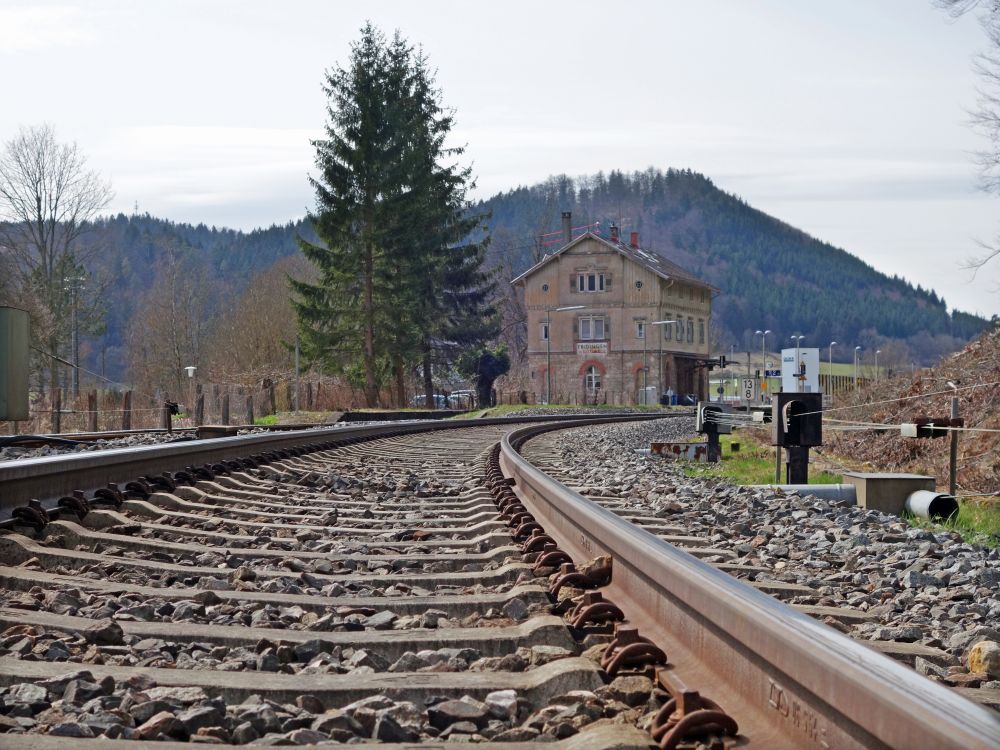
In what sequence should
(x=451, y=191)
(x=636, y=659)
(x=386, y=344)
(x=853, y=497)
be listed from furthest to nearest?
(x=451, y=191)
(x=386, y=344)
(x=853, y=497)
(x=636, y=659)

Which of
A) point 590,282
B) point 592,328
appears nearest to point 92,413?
point 592,328

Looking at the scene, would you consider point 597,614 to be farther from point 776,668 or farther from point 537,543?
point 537,543

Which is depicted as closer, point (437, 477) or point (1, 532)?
point (1, 532)

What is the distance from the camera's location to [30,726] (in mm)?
2643

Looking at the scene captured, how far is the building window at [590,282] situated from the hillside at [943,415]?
2103 inches

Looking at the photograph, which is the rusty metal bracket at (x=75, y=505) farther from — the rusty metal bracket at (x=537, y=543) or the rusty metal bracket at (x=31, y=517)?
the rusty metal bracket at (x=537, y=543)

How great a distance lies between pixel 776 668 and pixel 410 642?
1304 mm

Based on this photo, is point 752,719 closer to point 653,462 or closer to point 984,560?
point 984,560

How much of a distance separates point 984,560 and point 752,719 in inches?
171

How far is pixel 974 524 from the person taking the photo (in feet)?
31.8

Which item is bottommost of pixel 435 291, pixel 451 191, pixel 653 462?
pixel 653 462

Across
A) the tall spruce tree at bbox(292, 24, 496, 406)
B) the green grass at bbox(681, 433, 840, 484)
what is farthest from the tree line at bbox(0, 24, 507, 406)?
the green grass at bbox(681, 433, 840, 484)

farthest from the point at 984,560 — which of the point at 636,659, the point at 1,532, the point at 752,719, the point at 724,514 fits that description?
the point at 1,532

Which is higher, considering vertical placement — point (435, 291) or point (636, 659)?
point (435, 291)
